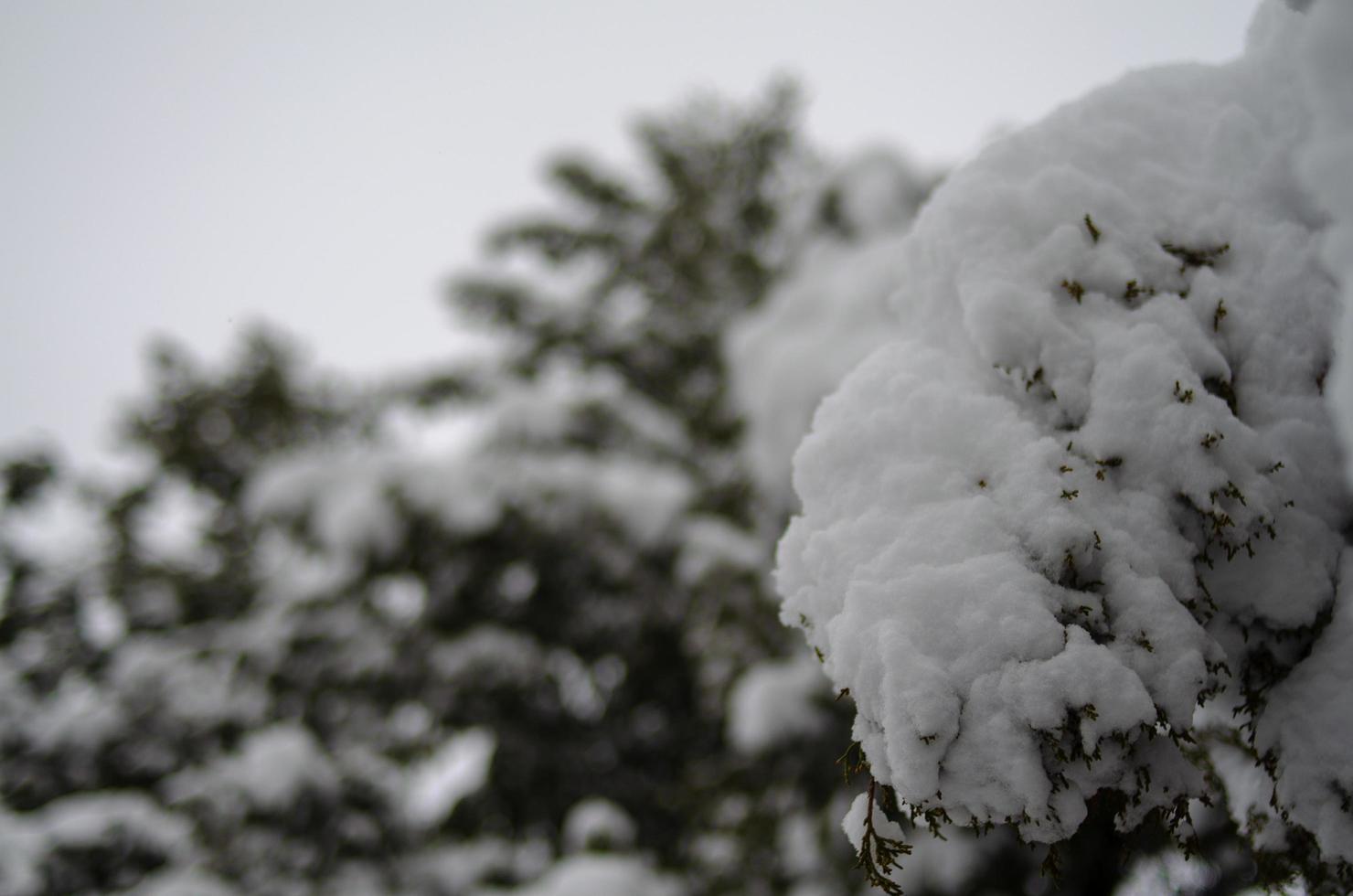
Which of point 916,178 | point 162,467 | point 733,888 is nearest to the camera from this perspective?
point 733,888

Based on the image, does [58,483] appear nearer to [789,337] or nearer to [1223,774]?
[789,337]

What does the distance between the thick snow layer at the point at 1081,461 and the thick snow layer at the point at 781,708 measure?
112 inches

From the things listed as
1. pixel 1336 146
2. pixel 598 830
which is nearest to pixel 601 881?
pixel 598 830

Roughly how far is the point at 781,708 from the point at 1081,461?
122 inches

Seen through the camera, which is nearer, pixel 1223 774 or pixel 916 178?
pixel 1223 774

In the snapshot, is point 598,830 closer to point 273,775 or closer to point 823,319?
point 273,775

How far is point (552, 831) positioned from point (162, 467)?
6.64 meters

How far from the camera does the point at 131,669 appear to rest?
6.07 meters

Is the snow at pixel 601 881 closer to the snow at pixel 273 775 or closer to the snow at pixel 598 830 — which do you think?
the snow at pixel 598 830

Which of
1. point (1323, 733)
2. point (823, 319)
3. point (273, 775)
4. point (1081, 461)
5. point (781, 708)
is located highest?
point (823, 319)

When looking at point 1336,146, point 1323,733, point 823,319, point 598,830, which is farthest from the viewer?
point 598,830

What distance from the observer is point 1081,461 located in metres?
1.09

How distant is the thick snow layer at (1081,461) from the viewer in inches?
36.3

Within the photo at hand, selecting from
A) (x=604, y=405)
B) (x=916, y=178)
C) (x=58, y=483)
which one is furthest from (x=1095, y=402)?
(x=58, y=483)
